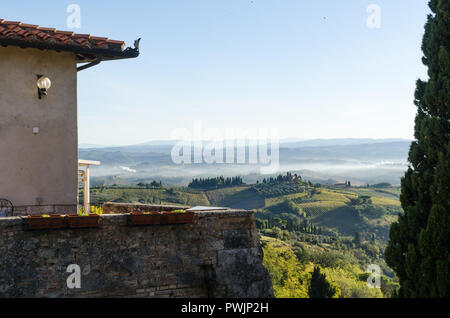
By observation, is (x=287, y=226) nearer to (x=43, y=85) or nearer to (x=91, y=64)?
(x=91, y=64)

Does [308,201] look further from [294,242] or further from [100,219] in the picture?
[100,219]

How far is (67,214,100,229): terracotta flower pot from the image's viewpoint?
7.58 meters

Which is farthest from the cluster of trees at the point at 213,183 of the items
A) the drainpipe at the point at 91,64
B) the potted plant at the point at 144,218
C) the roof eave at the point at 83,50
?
the potted plant at the point at 144,218

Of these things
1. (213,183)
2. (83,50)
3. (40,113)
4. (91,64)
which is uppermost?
(83,50)

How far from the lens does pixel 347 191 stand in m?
159

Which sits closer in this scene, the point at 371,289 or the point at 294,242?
the point at 371,289

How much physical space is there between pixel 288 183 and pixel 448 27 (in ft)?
481

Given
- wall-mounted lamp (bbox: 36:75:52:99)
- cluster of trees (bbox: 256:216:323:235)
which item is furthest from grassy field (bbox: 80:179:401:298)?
wall-mounted lamp (bbox: 36:75:52:99)

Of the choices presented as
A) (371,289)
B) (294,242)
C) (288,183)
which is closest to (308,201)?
(288,183)

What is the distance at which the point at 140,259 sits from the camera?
8.02 meters

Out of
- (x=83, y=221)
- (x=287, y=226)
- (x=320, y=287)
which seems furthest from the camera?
(x=287, y=226)

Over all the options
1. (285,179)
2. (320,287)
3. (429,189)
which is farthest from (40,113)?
(285,179)

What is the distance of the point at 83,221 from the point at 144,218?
3.37ft

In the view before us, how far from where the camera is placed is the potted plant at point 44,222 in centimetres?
731
